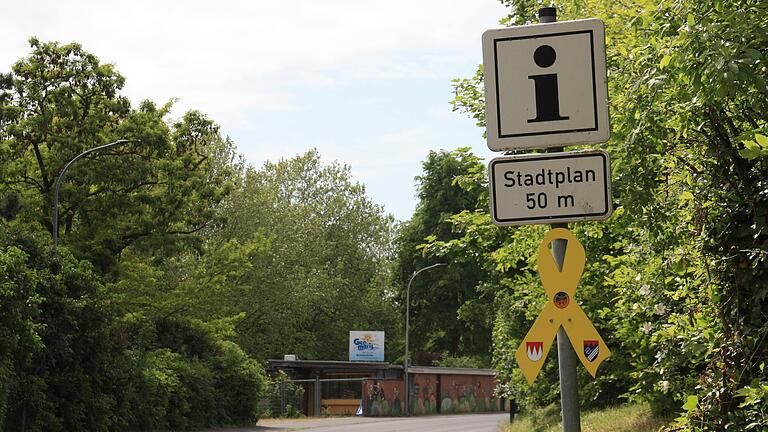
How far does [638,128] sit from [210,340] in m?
36.3

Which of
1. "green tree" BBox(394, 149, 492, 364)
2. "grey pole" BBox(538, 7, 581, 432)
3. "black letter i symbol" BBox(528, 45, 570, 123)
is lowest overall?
"grey pole" BBox(538, 7, 581, 432)

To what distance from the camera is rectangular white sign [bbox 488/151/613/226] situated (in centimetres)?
505

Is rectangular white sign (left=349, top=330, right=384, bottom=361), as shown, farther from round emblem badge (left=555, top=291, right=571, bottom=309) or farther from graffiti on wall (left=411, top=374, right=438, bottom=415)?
round emblem badge (left=555, top=291, right=571, bottom=309)

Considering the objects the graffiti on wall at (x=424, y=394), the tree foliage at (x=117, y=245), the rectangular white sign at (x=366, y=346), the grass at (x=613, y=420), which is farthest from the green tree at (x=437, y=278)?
the grass at (x=613, y=420)

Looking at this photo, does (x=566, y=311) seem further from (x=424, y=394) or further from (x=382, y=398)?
(x=424, y=394)

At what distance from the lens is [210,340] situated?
43281 millimetres

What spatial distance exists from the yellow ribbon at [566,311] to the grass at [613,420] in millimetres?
11015

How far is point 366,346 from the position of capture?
60750mm

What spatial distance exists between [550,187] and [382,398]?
55.3 m

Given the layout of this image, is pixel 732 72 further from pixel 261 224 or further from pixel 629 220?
pixel 261 224

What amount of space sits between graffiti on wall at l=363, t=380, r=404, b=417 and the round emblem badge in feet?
178

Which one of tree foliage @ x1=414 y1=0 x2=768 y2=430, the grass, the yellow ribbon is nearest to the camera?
the yellow ribbon

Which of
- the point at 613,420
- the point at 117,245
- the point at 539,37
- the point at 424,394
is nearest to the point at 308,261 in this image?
the point at 424,394

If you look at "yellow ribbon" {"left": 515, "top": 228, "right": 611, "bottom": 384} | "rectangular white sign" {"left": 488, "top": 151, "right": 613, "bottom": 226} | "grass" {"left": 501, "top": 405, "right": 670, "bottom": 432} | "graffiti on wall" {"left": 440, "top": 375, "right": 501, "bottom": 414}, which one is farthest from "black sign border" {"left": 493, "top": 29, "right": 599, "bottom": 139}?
"graffiti on wall" {"left": 440, "top": 375, "right": 501, "bottom": 414}
